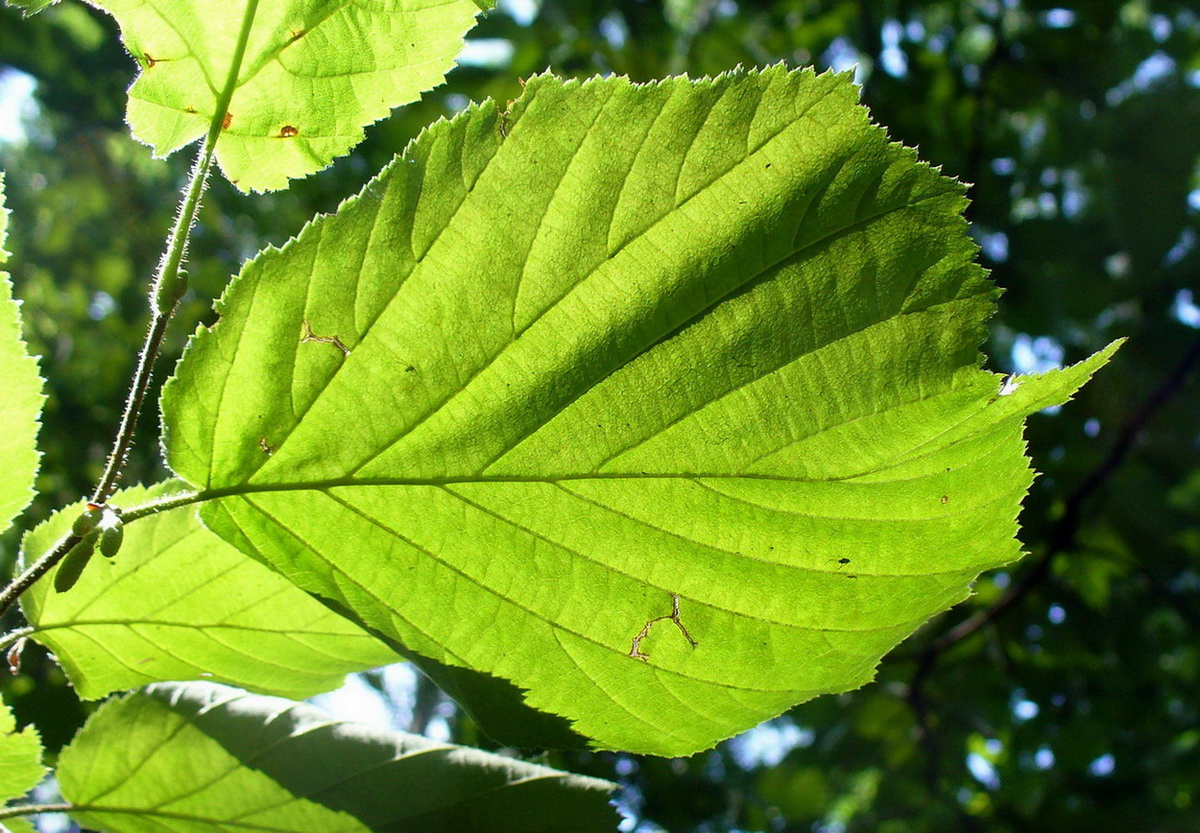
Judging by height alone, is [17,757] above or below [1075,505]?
below

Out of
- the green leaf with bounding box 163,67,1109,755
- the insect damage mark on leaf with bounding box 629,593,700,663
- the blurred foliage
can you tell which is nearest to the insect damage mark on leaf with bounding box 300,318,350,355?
the green leaf with bounding box 163,67,1109,755

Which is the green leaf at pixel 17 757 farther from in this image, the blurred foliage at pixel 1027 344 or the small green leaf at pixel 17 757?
the blurred foliage at pixel 1027 344

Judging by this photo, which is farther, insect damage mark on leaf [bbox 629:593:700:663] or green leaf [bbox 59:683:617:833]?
green leaf [bbox 59:683:617:833]

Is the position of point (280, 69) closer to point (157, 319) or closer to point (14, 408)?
point (157, 319)

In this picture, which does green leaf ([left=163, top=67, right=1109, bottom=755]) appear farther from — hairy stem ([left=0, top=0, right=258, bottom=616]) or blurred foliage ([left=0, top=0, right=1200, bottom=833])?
blurred foliage ([left=0, top=0, right=1200, bottom=833])

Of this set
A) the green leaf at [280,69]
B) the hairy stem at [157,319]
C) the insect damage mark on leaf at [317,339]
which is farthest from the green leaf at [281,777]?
the green leaf at [280,69]

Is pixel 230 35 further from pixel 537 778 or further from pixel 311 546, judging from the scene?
pixel 537 778

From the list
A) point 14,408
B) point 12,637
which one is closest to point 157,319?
point 14,408
